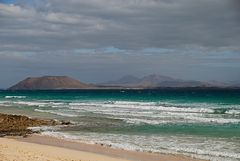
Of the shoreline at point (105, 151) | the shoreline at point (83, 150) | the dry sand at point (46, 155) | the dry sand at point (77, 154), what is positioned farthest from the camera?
the shoreline at point (105, 151)

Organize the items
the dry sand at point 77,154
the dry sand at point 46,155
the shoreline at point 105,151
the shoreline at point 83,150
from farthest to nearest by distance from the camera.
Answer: the shoreline at point 105,151 → the shoreline at point 83,150 → the dry sand at point 77,154 → the dry sand at point 46,155

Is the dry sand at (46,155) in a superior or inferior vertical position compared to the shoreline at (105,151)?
superior

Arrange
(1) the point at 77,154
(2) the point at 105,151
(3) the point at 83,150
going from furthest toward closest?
(3) the point at 83,150, (2) the point at 105,151, (1) the point at 77,154

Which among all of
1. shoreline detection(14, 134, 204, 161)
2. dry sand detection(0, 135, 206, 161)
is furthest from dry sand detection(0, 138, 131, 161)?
shoreline detection(14, 134, 204, 161)

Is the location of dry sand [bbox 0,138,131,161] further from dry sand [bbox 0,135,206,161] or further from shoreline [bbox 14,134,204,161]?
shoreline [bbox 14,134,204,161]

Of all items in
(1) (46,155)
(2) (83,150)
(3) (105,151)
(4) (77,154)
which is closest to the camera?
(1) (46,155)

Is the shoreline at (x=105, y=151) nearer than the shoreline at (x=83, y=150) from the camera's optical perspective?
No

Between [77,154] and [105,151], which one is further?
[105,151]

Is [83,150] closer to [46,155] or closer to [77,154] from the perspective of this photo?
[77,154]

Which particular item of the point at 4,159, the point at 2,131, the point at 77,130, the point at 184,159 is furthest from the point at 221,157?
the point at 2,131

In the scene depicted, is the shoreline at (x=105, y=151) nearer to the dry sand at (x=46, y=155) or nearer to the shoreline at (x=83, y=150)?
the shoreline at (x=83, y=150)

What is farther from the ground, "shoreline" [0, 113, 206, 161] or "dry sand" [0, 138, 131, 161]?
"dry sand" [0, 138, 131, 161]

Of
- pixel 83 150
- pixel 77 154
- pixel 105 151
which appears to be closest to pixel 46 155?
pixel 77 154

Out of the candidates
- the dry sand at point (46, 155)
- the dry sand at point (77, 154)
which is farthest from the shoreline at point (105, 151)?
the dry sand at point (46, 155)
